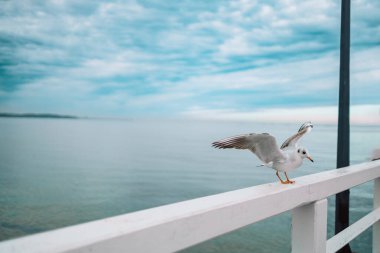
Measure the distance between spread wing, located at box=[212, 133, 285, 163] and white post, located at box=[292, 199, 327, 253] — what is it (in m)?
0.24

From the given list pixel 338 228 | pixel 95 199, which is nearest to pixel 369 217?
pixel 338 228

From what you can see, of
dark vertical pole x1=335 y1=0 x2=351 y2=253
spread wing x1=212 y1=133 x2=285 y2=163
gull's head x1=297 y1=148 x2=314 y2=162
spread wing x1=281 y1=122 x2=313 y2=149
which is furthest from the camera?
dark vertical pole x1=335 y1=0 x2=351 y2=253

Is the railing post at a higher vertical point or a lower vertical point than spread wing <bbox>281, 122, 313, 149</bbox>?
lower

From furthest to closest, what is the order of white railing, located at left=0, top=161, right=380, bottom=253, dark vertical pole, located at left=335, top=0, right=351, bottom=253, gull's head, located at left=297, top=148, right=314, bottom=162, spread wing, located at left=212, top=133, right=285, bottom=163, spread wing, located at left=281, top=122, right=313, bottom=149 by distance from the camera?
dark vertical pole, located at left=335, top=0, right=351, bottom=253 → spread wing, located at left=281, top=122, right=313, bottom=149 → gull's head, located at left=297, top=148, right=314, bottom=162 → spread wing, located at left=212, top=133, right=285, bottom=163 → white railing, located at left=0, top=161, right=380, bottom=253

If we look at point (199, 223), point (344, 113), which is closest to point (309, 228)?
point (199, 223)

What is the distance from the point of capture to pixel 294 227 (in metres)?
1.43

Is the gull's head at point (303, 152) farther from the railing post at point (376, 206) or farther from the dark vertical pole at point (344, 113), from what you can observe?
the dark vertical pole at point (344, 113)

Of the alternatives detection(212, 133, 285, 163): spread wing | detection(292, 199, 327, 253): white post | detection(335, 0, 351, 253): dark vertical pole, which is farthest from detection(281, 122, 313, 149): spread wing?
detection(335, 0, 351, 253): dark vertical pole

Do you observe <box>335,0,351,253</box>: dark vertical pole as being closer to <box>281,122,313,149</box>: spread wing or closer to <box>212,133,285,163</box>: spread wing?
<box>281,122,313,149</box>: spread wing

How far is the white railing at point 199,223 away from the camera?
24.9 inches

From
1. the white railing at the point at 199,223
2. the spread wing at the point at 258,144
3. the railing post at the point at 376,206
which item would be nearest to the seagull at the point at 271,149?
the spread wing at the point at 258,144

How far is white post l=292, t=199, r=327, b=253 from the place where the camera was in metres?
1.39

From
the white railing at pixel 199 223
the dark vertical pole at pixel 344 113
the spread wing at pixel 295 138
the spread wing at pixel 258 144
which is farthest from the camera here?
the dark vertical pole at pixel 344 113

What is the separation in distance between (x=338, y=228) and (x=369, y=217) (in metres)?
1.44
